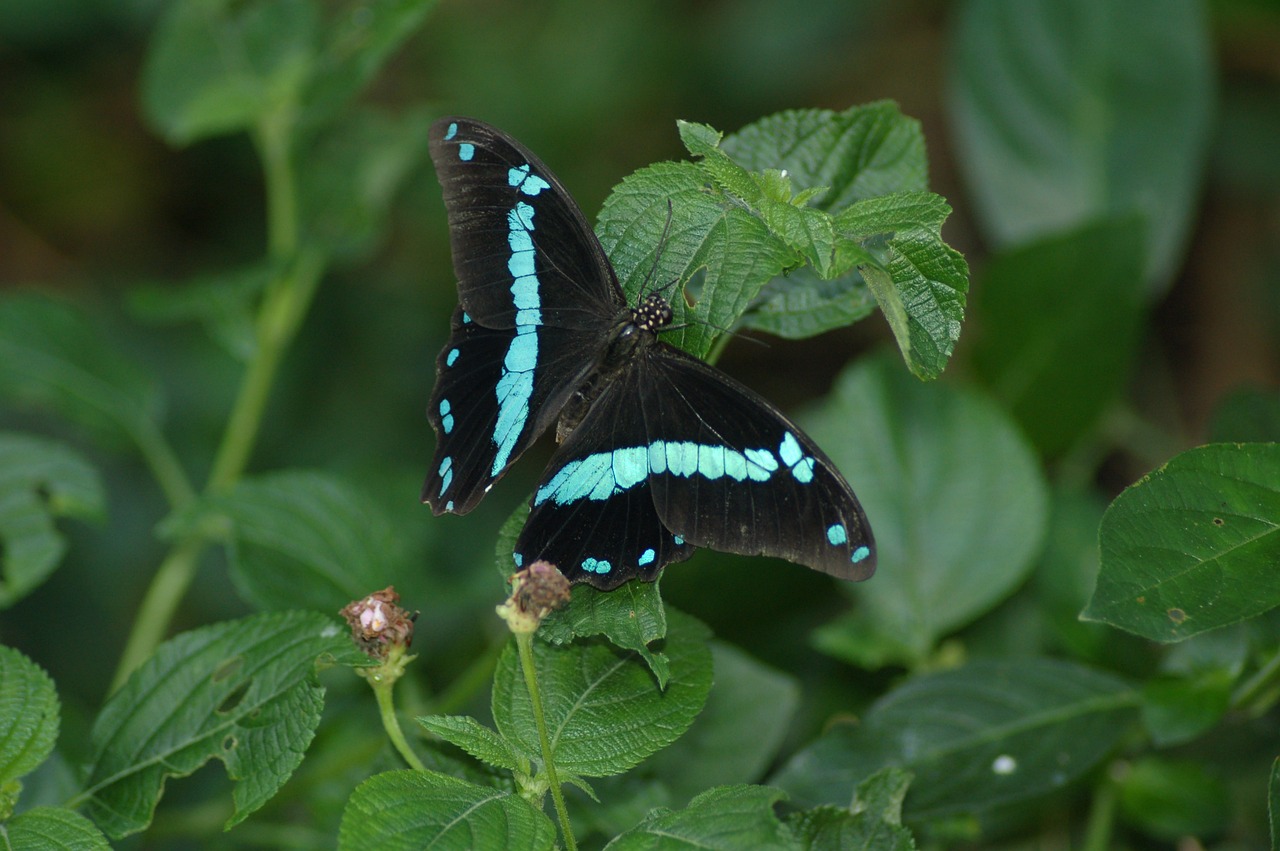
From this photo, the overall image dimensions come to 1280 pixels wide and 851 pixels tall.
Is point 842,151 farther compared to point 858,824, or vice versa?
point 842,151

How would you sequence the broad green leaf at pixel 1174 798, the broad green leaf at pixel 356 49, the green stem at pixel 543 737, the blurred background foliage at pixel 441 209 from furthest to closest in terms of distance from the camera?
the blurred background foliage at pixel 441 209
the broad green leaf at pixel 356 49
the broad green leaf at pixel 1174 798
the green stem at pixel 543 737

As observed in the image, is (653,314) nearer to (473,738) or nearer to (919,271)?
(919,271)

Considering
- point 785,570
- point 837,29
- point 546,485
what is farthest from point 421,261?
point 546,485

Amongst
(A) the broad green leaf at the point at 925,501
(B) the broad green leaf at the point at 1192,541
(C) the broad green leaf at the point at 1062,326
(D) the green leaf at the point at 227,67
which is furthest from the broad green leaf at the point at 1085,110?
(D) the green leaf at the point at 227,67

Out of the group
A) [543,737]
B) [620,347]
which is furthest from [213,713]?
[620,347]

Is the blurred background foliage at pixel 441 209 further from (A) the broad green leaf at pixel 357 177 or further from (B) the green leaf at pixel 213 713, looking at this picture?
(B) the green leaf at pixel 213 713

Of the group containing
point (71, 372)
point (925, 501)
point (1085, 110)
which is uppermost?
point (71, 372)
